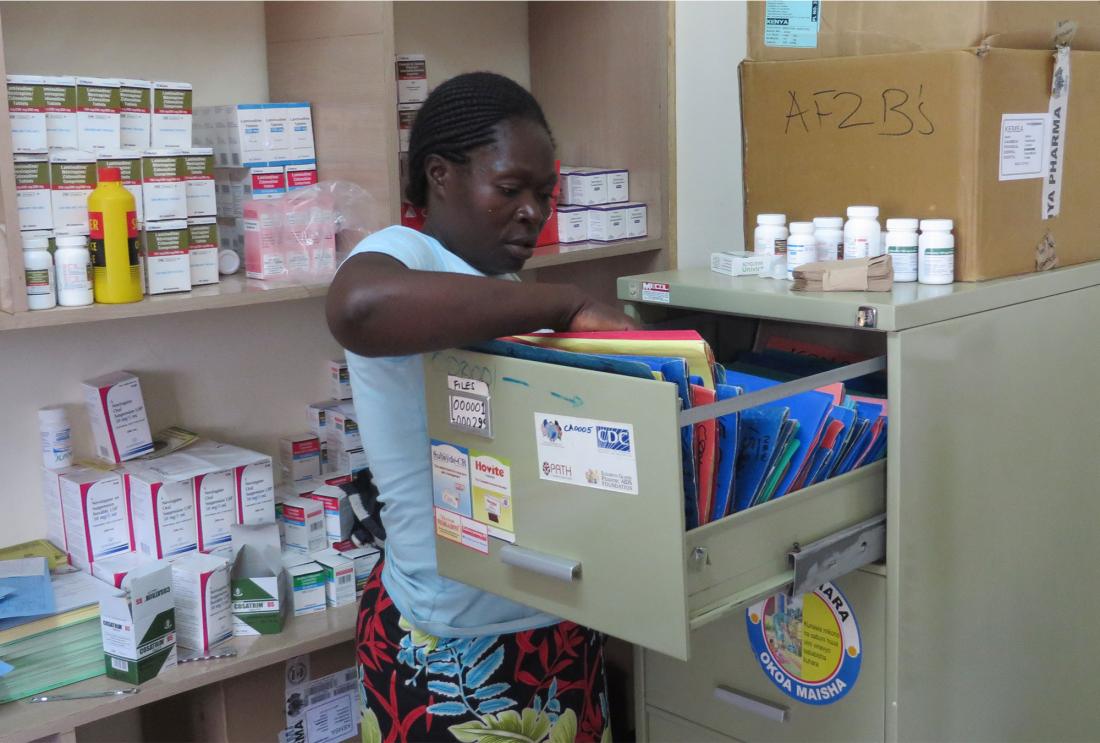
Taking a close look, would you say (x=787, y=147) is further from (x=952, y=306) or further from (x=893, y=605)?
(x=893, y=605)

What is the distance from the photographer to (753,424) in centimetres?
135

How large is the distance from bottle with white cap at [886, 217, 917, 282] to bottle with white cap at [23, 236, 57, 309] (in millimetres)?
1277

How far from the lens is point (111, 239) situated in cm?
171

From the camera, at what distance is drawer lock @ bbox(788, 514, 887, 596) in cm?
133

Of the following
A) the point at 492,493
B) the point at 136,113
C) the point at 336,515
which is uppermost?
the point at 136,113

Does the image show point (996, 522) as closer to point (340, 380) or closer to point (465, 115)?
point (465, 115)

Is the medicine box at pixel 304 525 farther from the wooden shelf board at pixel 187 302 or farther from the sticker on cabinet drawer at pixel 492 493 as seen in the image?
the sticker on cabinet drawer at pixel 492 493

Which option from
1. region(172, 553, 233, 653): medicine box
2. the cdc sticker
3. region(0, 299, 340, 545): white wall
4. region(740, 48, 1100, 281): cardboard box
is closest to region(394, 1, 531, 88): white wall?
region(0, 299, 340, 545): white wall

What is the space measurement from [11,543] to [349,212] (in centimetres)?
87

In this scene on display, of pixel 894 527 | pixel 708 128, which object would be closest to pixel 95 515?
pixel 894 527

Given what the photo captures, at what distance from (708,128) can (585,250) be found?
393mm

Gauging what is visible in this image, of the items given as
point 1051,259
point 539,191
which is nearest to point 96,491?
point 539,191

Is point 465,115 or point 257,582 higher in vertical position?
point 465,115

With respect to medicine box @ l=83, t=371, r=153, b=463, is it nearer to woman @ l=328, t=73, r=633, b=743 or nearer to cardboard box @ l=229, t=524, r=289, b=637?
cardboard box @ l=229, t=524, r=289, b=637
